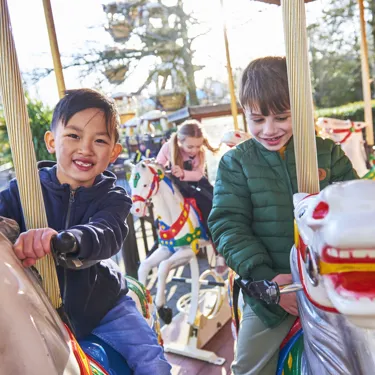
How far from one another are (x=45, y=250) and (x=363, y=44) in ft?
11.2

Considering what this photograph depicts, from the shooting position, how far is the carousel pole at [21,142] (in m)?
0.59

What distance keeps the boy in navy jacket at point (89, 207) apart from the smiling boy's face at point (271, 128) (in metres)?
0.32

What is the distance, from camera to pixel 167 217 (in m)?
2.32

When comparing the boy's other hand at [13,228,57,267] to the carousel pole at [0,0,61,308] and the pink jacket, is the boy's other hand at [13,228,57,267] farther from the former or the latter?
the pink jacket

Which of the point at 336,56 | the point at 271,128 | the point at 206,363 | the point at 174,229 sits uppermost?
the point at 336,56

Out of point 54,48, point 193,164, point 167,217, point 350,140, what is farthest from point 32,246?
point 350,140

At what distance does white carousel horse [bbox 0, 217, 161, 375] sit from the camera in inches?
20.1

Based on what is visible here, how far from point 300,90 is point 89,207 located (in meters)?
0.53

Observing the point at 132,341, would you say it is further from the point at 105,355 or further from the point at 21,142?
the point at 21,142

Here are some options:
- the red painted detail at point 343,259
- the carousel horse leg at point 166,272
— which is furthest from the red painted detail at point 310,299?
the carousel horse leg at point 166,272

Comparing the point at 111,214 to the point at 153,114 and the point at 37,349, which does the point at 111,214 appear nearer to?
the point at 37,349

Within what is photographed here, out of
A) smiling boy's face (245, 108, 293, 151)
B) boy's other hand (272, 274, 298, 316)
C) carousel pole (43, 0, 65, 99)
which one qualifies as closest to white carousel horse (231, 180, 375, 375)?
boy's other hand (272, 274, 298, 316)

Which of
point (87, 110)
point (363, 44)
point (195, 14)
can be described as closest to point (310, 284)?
point (87, 110)

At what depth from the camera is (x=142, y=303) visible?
129 cm
